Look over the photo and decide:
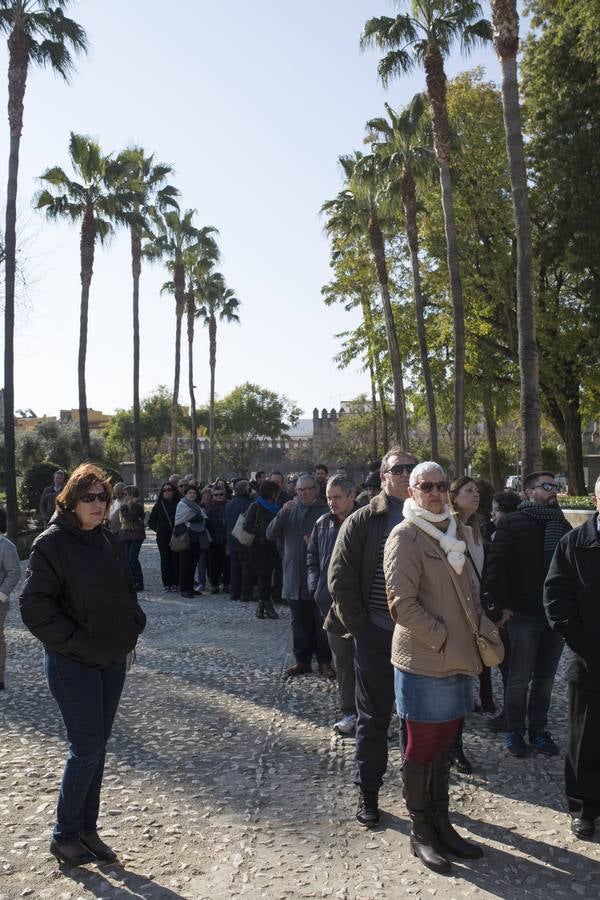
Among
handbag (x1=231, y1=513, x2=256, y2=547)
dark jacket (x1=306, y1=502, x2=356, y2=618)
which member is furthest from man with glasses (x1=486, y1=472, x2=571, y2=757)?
handbag (x1=231, y1=513, x2=256, y2=547)

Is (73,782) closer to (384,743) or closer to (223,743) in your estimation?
(384,743)

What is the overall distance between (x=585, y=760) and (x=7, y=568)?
4739 millimetres

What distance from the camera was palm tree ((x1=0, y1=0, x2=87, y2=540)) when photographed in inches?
853

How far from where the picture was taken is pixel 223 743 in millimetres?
6262

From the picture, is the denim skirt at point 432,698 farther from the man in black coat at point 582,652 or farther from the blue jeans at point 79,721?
the blue jeans at point 79,721

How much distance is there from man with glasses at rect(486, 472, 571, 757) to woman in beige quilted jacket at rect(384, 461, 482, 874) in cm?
169

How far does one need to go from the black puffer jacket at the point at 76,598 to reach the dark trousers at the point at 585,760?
8.03 ft

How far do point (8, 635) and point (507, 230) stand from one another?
835 inches

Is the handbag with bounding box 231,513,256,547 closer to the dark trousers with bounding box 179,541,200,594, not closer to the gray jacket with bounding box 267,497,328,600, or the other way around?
the dark trousers with bounding box 179,541,200,594

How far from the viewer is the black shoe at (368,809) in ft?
15.6

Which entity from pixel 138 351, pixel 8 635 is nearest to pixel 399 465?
pixel 8 635

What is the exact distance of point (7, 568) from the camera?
7.25 meters

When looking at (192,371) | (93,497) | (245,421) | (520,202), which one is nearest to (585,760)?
(93,497)

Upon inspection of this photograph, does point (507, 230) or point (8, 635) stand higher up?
point (507, 230)
